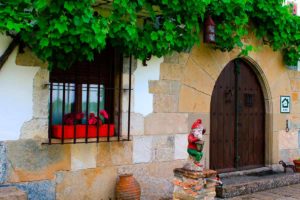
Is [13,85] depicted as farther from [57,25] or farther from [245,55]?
[245,55]

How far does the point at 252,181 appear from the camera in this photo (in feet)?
20.7

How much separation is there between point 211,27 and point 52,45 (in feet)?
8.76

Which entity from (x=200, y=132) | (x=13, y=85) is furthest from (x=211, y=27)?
(x=13, y=85)

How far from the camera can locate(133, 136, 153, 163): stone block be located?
5391 mm

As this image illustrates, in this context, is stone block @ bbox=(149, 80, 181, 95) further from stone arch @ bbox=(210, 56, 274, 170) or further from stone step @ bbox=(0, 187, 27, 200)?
stone step @ bbox=(0, 187, 27, 200)

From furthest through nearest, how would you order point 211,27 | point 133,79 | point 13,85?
point 211,27
point 133,79
point 13,85

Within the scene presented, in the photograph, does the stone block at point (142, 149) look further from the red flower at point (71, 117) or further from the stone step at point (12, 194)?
the stone step at point (12, 194)

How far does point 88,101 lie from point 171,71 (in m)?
1.30

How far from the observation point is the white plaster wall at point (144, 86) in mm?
5461

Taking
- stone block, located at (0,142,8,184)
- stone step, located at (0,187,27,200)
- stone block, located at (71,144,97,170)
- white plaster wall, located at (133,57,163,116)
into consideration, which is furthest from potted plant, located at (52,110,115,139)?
stone step, located at (0,187,27,200)

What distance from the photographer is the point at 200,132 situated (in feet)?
15.5

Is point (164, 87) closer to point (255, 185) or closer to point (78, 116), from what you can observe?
point (78, 116)

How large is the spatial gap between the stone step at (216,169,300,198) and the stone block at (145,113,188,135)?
3.27 feet

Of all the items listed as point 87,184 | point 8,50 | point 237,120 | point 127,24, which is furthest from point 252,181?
point 8,50
